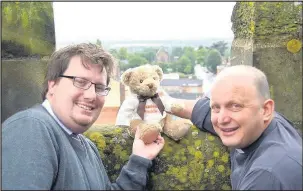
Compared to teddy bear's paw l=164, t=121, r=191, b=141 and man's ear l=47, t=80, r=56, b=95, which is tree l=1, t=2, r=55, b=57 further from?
teddy bear's paw l=164, t=121, r=191, b=141

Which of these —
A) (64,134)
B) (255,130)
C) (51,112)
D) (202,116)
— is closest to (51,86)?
(51,112)

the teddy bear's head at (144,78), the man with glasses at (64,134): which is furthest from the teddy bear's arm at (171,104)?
the man with glasses at (64,134)

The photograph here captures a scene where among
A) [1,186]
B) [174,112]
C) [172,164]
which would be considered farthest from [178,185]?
[1,186]

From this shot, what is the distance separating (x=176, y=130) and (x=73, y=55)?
2.23 feet

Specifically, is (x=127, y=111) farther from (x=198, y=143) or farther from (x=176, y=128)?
(x=198, y=143)

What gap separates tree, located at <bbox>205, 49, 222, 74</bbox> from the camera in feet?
6.33

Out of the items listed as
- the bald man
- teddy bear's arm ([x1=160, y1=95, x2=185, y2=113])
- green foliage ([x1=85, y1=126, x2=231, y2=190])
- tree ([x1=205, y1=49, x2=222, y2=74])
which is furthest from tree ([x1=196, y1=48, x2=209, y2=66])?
green foliage ([x1=85, y1=126, x2=231, y2=190])

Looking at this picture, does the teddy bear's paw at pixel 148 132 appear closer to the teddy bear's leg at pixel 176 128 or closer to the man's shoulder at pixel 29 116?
the teddy bear's leg at pixel 176 128

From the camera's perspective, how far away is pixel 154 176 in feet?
7.32

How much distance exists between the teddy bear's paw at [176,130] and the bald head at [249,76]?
0.49 m

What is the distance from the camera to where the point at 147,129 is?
2.13 meters

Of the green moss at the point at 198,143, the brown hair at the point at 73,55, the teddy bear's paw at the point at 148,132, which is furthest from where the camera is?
the green moss at the point at 198,143

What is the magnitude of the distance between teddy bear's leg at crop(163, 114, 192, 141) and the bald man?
39 cm

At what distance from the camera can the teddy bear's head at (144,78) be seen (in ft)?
7.04
